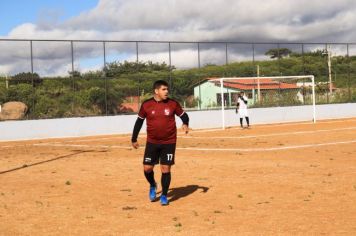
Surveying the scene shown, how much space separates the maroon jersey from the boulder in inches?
836

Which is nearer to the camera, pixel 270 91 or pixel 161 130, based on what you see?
pixel 161 130

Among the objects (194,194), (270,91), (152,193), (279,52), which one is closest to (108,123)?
(270,91)

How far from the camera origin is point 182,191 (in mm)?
10375

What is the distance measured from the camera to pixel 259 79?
37625 mm

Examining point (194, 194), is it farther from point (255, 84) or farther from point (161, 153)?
point (255, 84)

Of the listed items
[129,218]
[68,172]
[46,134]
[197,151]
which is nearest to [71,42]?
[46,134]

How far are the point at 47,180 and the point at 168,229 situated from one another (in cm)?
568

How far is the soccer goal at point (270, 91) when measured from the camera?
36.5 meters

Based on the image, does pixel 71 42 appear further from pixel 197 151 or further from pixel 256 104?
pixel 197 151

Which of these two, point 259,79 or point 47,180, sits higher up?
point 259,79

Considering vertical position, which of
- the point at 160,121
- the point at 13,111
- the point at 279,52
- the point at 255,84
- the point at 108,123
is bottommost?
the point at 108,123

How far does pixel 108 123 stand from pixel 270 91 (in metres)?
12.5

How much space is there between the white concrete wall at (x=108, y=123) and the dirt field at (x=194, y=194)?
1109 centimetres

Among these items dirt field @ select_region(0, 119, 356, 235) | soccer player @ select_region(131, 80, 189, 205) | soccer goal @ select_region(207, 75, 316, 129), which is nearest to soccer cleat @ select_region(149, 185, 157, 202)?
dirt field @ select_region(0, 119, 356, 235)
